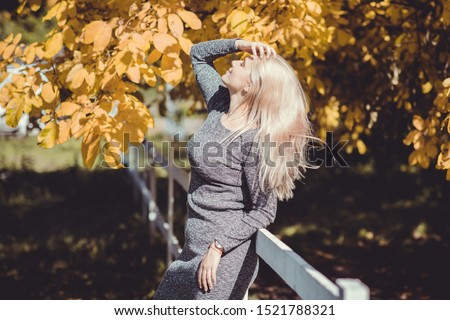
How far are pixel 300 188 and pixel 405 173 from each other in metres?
1.70

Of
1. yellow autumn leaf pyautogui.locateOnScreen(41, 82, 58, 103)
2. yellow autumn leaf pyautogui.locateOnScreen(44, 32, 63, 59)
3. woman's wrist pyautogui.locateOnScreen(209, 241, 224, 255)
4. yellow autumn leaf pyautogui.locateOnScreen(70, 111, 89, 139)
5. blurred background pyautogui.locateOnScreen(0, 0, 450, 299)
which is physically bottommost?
blurred background pyautogui.locateOnScreen(0, 0, 450, 299)

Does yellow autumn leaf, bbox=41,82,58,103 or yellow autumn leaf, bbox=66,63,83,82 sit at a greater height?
yellow autumn leaf, bbox=66,63,83,82

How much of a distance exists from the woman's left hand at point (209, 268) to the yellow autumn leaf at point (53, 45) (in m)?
1.18

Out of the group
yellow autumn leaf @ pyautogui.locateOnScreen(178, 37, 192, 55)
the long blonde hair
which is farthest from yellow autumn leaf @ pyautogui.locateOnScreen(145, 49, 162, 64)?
the long blonde hair

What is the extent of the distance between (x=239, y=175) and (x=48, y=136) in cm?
84

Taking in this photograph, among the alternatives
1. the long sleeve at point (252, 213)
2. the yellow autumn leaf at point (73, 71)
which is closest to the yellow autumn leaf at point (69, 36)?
the yellow autumn leaf at point (73, 71)

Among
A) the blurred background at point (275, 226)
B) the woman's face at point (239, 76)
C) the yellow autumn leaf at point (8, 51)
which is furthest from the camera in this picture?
the blurred background at point (275, 226)

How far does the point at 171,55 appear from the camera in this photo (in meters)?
2.66

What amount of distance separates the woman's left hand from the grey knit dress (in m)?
0.05

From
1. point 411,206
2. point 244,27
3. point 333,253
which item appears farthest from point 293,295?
point 411,206

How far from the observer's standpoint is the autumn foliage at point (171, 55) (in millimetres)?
2627

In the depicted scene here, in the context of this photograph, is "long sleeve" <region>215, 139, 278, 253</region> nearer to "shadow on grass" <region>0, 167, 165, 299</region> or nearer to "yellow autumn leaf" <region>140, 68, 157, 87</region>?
"yellow autumn leaf" <region>140, 68, 157, 87</region>

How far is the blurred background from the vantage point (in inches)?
209

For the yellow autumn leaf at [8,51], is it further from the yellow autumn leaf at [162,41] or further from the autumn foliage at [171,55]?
the yellow autumn leaf at [162,41]
